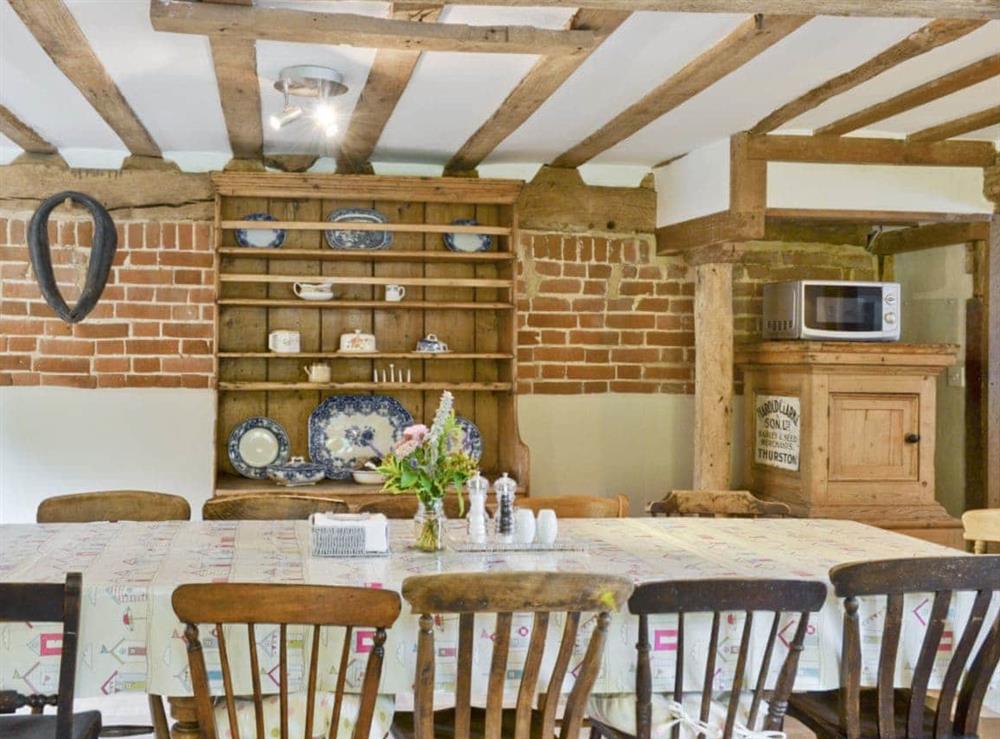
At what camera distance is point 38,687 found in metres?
2.35

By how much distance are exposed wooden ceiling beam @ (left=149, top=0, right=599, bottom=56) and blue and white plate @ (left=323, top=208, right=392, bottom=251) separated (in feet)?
6.42

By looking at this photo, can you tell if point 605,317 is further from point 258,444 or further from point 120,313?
point 120,313

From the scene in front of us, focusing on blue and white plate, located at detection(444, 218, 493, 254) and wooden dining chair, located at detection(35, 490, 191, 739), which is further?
blue and white plate, located at detection(444, 218, 493, 254)

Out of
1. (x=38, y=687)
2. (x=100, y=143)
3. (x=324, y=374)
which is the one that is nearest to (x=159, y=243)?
(x=100, y=143)

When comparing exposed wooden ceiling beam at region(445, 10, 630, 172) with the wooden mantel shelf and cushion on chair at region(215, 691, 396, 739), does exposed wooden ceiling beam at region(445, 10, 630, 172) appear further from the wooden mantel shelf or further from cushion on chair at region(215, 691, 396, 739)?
cushion on chair at region(215, 691, 396, 739)

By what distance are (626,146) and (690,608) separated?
297 cm

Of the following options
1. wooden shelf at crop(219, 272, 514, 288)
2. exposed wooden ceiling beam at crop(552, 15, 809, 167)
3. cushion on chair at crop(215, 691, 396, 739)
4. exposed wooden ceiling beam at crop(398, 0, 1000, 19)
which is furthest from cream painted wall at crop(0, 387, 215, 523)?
exposed wooden ceiling beam at crop(398, 0, 1000, 19)

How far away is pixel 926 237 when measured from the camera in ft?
17.2

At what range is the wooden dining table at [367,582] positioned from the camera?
7.72 feet

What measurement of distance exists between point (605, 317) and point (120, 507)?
2.58 metres

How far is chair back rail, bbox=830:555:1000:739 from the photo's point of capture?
2.29 meters

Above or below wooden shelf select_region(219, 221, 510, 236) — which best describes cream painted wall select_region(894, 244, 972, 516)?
below

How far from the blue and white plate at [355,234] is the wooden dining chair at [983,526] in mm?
2794

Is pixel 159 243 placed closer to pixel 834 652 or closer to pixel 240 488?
pixel 240 488
